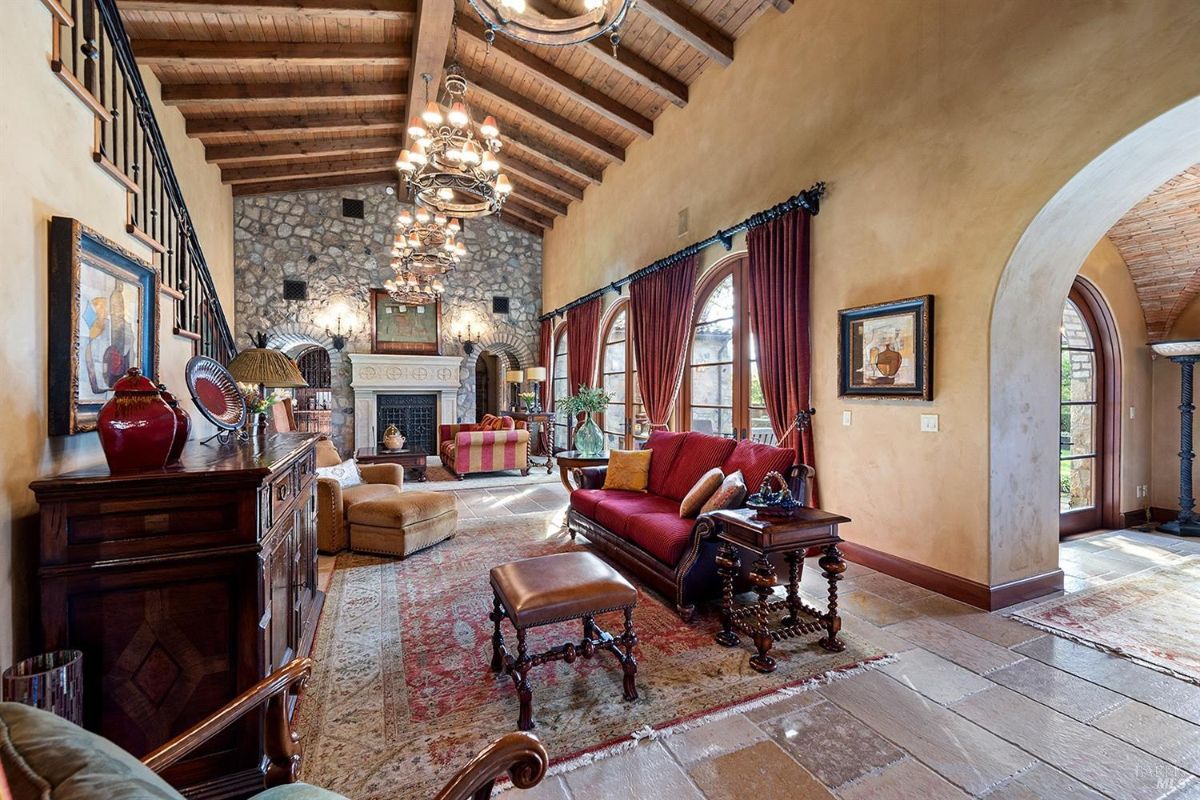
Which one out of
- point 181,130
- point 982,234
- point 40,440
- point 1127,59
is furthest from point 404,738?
point 181,130

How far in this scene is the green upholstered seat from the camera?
569mm

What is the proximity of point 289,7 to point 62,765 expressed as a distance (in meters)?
5.97

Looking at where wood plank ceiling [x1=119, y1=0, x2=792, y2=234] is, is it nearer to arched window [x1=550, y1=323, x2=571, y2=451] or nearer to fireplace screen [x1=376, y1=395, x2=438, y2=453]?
arched window [x1=550, y1=323, x2=571, y2=451]

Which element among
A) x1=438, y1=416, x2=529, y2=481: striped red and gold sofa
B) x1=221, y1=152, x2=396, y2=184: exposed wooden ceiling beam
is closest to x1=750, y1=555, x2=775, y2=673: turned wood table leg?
x1=438, y1=416, x2=529, y2=481: striped red and gold sofa

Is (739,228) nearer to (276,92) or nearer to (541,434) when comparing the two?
(276,92)

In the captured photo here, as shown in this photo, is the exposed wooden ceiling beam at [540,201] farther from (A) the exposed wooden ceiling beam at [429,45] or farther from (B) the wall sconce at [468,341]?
(A) the exposed wooden ceiling beam at [429,45]

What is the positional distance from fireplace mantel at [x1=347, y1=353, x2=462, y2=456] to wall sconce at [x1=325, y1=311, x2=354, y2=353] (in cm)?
27

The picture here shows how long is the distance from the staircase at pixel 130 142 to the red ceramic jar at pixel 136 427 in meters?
1.07

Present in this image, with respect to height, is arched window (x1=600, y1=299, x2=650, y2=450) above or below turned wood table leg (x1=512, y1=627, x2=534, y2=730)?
above

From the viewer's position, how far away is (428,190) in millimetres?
4410

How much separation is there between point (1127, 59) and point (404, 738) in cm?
448

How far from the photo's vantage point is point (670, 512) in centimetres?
352

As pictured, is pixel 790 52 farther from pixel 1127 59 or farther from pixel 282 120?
pixel 282 120

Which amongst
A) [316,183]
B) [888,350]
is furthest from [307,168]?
[888,350]
